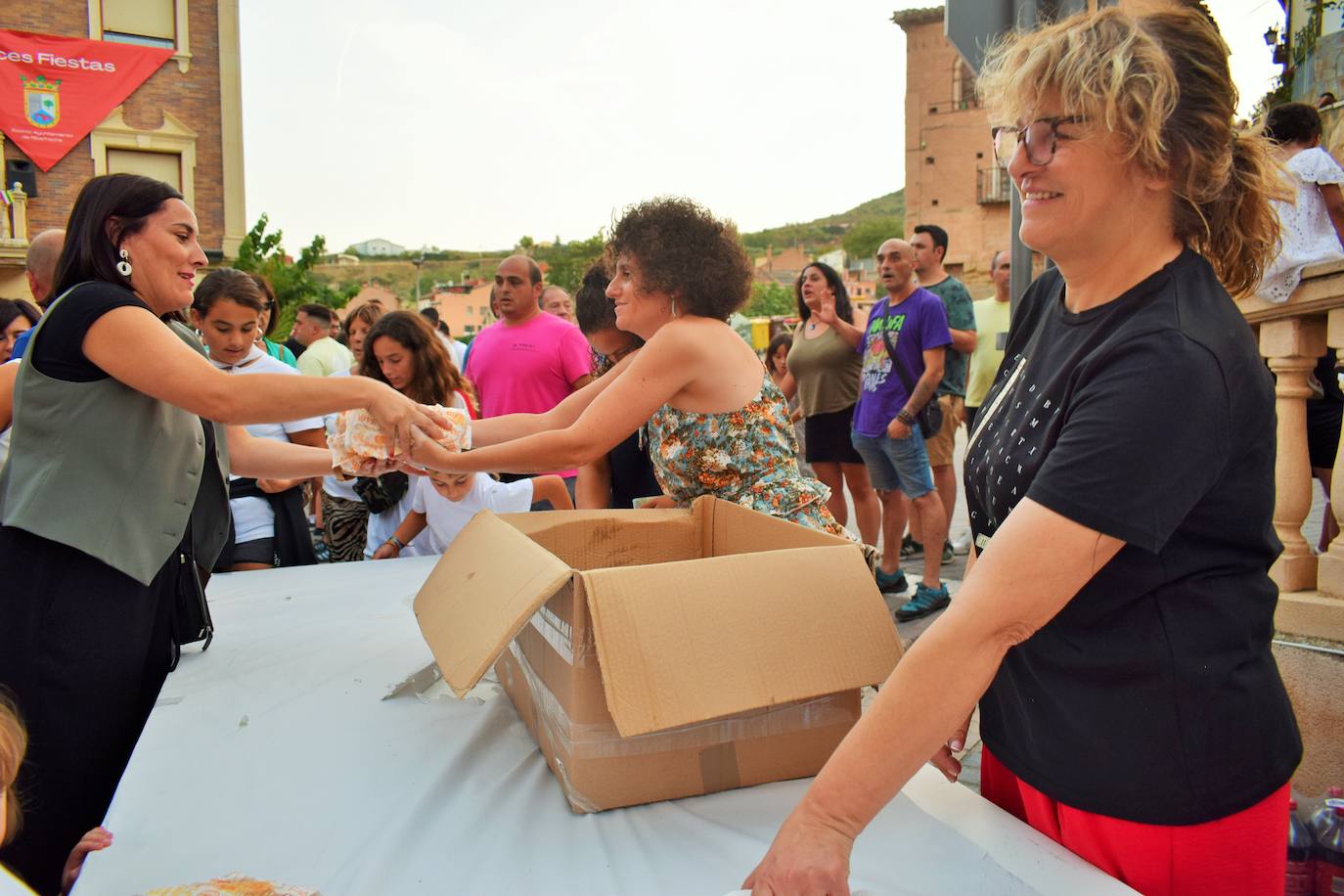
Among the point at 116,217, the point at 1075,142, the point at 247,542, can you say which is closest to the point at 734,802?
the point at 1075,142

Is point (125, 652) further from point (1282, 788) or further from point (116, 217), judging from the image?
point (1282, 788)

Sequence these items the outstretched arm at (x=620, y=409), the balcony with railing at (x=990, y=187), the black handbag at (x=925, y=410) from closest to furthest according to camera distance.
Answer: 1. the outstretched arm at (x=620, y=409)
2. the black handbag at (x=925, y=410)
3. the balcony with railing at (x=990, y=187)

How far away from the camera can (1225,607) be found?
3.26ft

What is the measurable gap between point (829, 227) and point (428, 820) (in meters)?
110

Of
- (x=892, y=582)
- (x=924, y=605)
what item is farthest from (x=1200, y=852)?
(x=892, y=582)

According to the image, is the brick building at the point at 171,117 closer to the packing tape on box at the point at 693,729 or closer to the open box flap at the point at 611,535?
the open box flap at the point at 611,535

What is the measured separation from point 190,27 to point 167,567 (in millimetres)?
25218

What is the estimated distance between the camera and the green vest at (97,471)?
159 centimetres

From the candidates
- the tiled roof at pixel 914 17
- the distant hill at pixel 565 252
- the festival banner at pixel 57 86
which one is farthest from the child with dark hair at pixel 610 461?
the distant hill at pixel 565 252

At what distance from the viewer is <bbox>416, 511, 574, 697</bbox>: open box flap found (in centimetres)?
120

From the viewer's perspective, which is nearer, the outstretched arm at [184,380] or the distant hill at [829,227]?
the outstretched arm at [184,380]

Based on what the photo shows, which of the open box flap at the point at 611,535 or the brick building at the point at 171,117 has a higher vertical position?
the brick building at the point at 171,117

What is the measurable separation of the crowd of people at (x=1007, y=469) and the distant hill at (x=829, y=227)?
3722 inches

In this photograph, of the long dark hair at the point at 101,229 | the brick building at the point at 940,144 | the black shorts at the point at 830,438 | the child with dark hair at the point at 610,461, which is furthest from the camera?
the brick building at the point at 940,144
